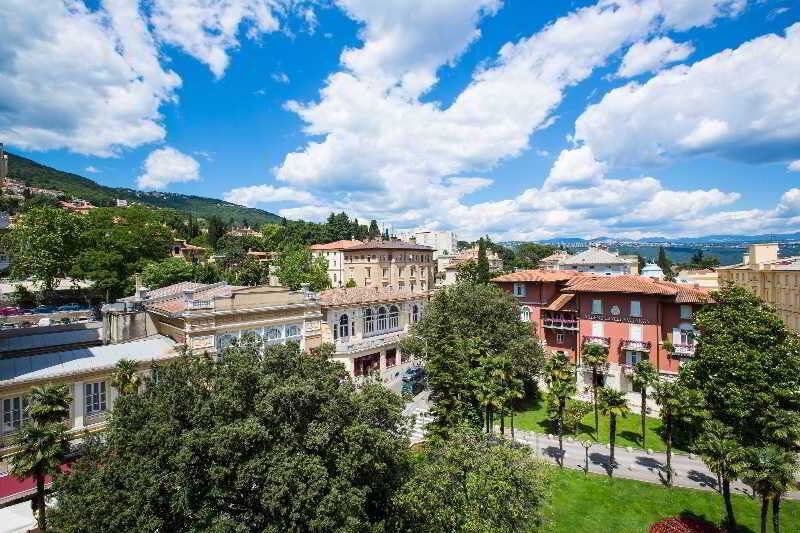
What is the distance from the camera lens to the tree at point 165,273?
64.9 metres

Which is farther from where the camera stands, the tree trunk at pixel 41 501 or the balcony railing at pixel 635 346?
the balcony railing at pixel 635 346

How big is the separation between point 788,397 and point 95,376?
4350 cm

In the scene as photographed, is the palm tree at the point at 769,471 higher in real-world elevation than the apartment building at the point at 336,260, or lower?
lower

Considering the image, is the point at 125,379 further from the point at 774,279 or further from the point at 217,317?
the point at 774,279

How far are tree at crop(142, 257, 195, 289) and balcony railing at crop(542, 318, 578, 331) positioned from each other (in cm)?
5563

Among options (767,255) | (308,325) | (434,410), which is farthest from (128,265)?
(767,255)

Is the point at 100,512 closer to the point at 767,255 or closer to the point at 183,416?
the point at 183,416

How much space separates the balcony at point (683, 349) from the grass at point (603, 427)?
6730 millimetres

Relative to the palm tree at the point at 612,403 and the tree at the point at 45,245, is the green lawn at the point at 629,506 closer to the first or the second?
the palm tree at the point at 612,403

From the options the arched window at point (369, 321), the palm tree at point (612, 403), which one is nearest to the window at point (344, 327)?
the arched window at point (369, 321)

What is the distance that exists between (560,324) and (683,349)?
38.9ft

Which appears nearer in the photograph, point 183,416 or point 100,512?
point 100,512

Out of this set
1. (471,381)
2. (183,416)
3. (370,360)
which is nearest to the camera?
(183,416)

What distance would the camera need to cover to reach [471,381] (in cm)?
2911
